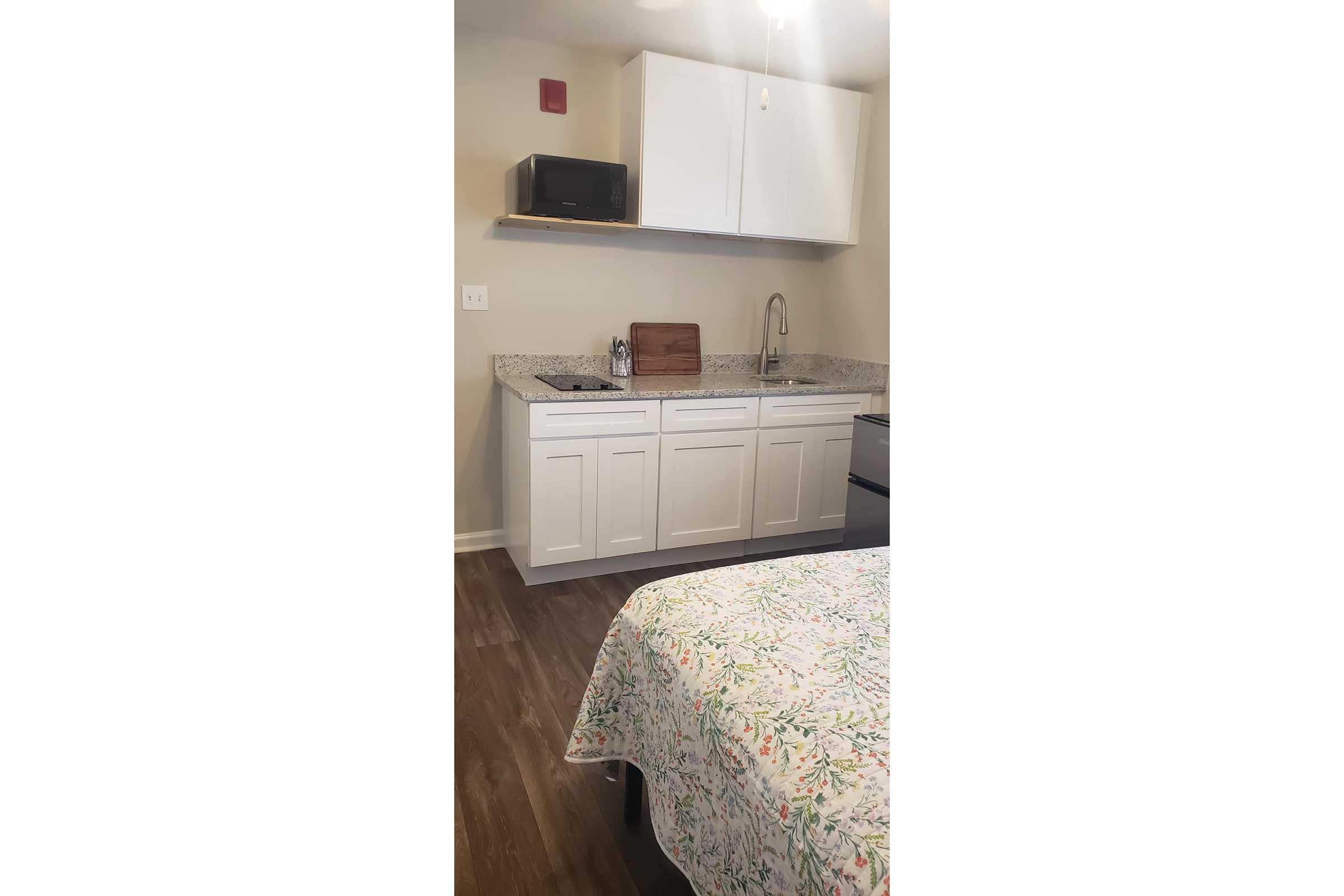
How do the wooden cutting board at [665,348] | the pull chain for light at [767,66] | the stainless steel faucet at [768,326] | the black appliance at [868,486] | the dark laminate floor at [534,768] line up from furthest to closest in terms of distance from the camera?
1. the stainless steel faucet at [768,326]
2. the wooden cutting board at [665,348]
3. the black appliance at [868,486]
4. the pull chain for light at [767,66]
5. the dark laminate floor at [534,768]

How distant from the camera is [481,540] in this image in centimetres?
381

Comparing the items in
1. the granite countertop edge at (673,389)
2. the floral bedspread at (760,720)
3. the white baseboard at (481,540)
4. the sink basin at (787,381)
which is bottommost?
the white baseboard at (481,540)

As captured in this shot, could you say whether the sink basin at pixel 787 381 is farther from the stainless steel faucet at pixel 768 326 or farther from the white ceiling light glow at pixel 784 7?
the white ceiling light glow at pixel 784 7

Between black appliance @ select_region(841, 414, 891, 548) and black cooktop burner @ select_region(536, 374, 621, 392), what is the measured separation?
1078mm

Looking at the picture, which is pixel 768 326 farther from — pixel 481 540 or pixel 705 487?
pixel 481 540

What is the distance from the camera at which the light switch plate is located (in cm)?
358

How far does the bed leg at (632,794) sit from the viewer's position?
6.10 feet

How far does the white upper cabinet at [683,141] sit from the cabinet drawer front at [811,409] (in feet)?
2.87

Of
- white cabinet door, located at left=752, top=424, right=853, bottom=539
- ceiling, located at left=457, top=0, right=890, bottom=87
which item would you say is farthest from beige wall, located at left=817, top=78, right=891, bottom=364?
white cabinet door, located at left=752, top=424, right=853, bottom=539

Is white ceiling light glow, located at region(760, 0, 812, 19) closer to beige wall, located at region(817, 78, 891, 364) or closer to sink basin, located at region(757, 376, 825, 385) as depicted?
beige wall, located at region(817, 78, 891, 364)

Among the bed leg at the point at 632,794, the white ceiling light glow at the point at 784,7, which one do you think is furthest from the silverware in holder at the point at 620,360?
the bed leg at the point at 632,794

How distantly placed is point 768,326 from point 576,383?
132 cm
